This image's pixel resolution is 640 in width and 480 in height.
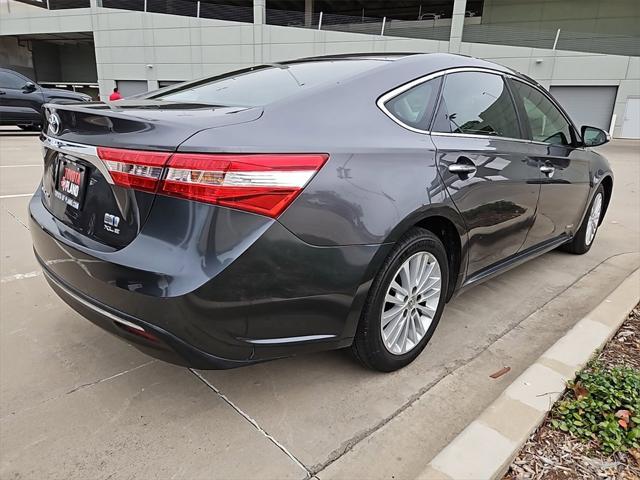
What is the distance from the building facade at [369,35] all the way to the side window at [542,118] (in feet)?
71.7

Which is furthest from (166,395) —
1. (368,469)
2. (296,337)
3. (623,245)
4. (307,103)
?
(623,245)

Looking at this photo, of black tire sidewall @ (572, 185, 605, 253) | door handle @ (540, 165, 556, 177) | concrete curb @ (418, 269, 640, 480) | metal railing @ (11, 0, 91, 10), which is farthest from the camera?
metal railing @ (11, 0, 91, 10)

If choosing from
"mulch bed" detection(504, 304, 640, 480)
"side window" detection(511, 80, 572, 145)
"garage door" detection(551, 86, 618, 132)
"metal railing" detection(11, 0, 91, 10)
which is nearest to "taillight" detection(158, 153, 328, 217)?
"mulch bed" detection(504, 304, 640, 480)

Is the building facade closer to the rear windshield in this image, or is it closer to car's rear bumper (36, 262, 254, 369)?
the rear windshield

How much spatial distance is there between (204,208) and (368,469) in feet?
3.91

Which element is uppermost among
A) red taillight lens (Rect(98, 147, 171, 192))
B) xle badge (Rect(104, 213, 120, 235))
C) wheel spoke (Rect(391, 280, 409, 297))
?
red taillight lens (Rect(98, 147, 171, 192))

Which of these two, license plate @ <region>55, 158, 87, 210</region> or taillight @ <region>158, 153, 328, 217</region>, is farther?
license plate @ <region>55, 158, 87, 210</region>

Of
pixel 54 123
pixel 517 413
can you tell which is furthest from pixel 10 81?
pixel 517 413

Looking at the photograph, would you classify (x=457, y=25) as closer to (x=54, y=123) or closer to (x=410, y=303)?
(x=410, y=303)

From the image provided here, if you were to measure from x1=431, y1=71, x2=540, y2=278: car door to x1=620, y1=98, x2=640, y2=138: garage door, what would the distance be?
946 inches

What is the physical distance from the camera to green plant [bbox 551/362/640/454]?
6.45ft

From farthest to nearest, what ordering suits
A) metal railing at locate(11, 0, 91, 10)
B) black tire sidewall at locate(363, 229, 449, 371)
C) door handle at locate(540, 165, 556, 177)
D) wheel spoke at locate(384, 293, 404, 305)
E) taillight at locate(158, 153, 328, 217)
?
metal railing at locate(11, 0, 91, 10) → door handle at locate(540, 165, 556, 177) → wheel spoke at locate(384, 293, 404, 305) → black tire sidewall at locate(363, 229, 449, 371) → taillight at locate(158, 153, 328, 217)

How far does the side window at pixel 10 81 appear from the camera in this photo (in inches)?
501

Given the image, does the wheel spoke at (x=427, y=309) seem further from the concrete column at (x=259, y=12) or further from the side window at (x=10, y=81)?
the concrete column at (x=259, y=12)
